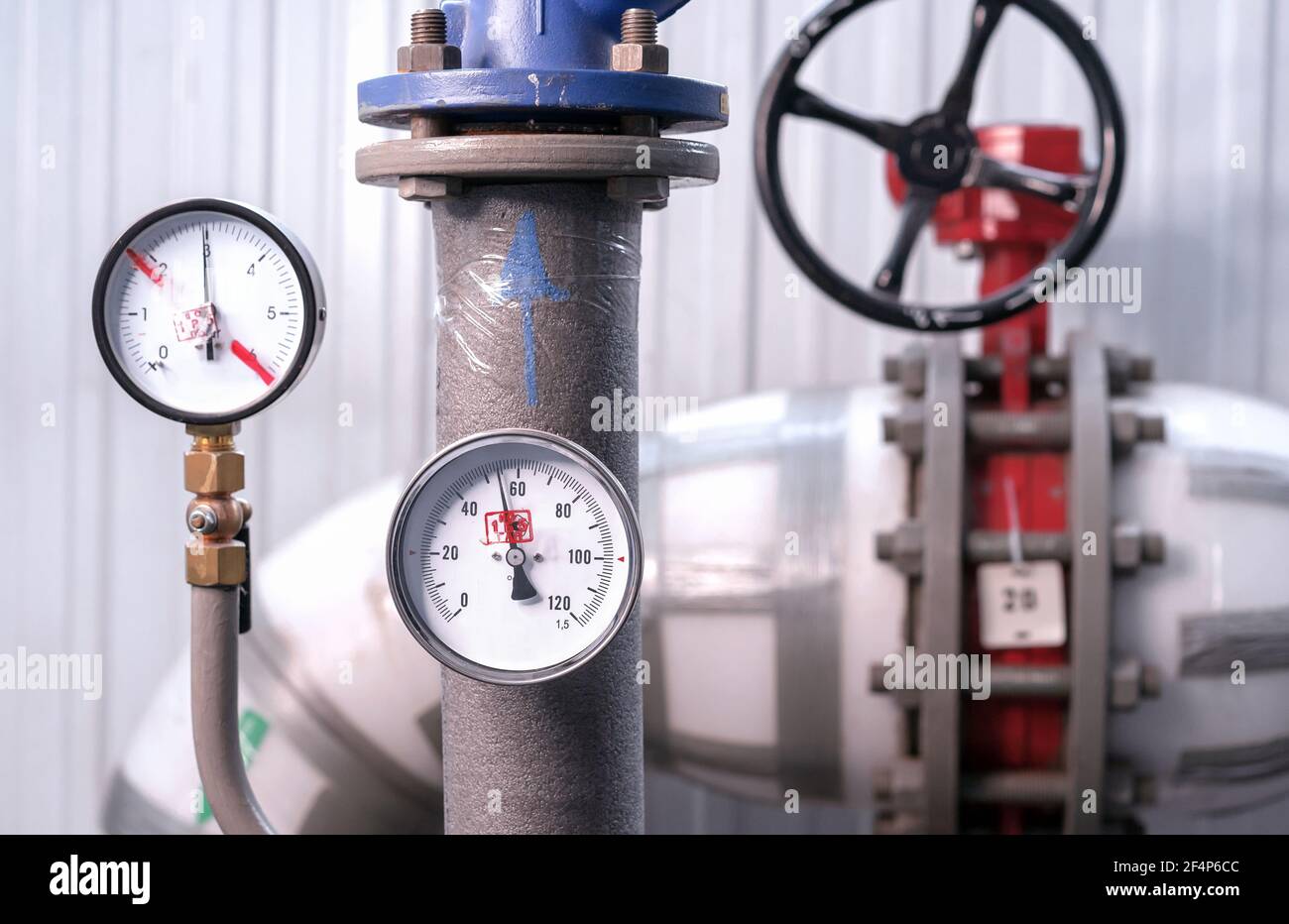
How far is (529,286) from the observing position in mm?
897

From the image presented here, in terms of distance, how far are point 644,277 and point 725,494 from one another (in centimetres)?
70

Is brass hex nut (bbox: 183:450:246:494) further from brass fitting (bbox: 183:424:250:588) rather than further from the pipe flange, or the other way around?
the pipe flange

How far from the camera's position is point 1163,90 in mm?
2055

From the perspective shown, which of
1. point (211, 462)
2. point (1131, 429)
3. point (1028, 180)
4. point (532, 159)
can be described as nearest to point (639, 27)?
point (532, 159)

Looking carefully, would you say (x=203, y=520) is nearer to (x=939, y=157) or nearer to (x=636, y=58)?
(x=636, y=58)

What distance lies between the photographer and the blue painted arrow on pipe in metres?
0.90

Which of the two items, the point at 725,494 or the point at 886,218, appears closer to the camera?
the point at 725,494

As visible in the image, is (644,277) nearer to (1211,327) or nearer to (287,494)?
(287,494)

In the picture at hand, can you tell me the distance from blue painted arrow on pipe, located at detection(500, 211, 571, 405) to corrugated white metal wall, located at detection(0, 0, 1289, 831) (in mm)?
1237

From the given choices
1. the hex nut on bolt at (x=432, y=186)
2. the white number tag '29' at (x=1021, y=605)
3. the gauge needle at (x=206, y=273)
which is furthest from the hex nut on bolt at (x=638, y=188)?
the white number tag '29' at (x=1021, y=605)

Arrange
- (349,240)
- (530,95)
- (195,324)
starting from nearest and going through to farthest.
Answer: (530,95), (195,324), (349,240)

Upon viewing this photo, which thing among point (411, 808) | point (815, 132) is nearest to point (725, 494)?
point (411, 808)

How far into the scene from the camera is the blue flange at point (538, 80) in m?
Answer: 0.85

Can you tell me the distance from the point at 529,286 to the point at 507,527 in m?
0.17
